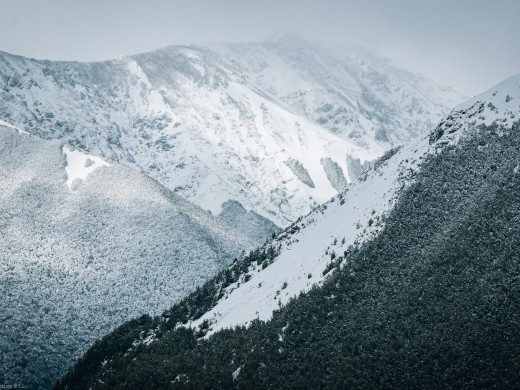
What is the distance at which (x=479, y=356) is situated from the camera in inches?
1270

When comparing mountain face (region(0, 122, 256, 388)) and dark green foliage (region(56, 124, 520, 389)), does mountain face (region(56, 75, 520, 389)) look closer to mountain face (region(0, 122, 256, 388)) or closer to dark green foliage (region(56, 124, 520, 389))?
dark green foliage (region(56, 124, 520, 389))

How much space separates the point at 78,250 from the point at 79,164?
37.8 m

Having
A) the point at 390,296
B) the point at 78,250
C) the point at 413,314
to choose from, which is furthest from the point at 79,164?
the point at 413,314

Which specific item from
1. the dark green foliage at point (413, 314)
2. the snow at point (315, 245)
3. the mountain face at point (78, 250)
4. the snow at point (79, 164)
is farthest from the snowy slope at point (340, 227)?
the snow at point (79, 164)

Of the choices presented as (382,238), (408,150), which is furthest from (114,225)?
(382,238)

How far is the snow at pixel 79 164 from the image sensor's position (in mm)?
152125

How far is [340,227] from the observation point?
57406 mm

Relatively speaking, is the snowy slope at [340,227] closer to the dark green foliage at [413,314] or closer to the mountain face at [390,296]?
the mountain face at [390,296]

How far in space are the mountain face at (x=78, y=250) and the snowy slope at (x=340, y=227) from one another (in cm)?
5860

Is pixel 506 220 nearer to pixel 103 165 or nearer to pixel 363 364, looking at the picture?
pixel 363 364

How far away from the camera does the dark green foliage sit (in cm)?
3359

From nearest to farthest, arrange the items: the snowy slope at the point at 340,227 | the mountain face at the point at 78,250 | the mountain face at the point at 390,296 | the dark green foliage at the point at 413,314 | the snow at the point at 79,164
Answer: the dark green foliage at the point at 413,314, the mountain face at the point at 390,296, the snowy slope at the point at 340,227, the mountain face at the point at 78,250, the snow at the point at 79,164

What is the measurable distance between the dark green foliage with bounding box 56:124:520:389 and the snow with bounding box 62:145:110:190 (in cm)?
10681

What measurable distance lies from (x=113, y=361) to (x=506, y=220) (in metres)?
42.4
